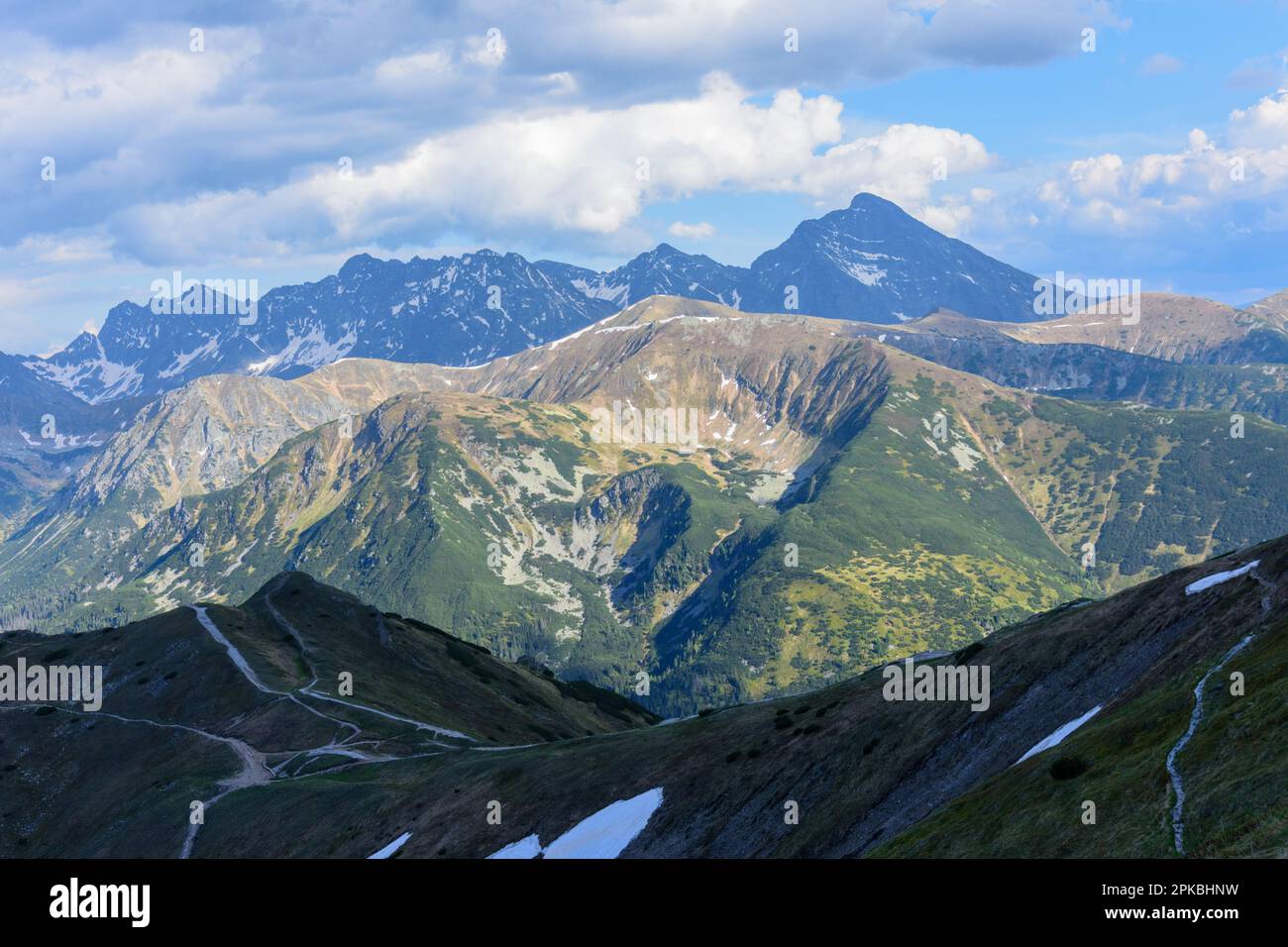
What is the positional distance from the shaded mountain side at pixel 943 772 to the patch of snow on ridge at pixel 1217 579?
639 millimetres

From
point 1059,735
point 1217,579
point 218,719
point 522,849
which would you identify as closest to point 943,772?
point 1059,735

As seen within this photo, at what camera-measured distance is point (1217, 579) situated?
6525 centimetres

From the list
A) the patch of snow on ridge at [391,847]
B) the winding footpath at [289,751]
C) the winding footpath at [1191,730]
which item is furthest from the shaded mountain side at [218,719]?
the winding footpath at [1191,730]

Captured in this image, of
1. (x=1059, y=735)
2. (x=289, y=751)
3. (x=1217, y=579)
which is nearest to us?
(x=1059, y=735)

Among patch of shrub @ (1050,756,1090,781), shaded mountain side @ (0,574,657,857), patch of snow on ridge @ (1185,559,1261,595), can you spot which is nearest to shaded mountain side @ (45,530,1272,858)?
patch of shrub @ (1050,756,1090,781)

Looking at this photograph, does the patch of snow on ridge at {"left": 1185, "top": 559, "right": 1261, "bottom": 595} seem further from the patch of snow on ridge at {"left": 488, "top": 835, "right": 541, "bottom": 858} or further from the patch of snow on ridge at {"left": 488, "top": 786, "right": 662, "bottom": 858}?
the patch of snow on ridge at {"left": 488, "top": 835, "right": 541, "bottom": 858}

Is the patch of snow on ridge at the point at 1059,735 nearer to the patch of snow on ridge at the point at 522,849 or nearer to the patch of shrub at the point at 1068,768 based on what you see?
the patch of shrub at the point at 1068,768

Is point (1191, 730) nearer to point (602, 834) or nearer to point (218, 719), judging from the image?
point (602, 834)

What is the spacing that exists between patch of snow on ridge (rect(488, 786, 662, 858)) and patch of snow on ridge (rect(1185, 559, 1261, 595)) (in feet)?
129

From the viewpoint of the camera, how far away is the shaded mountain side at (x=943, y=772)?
120 feet

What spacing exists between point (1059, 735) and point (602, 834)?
33.1 metres
